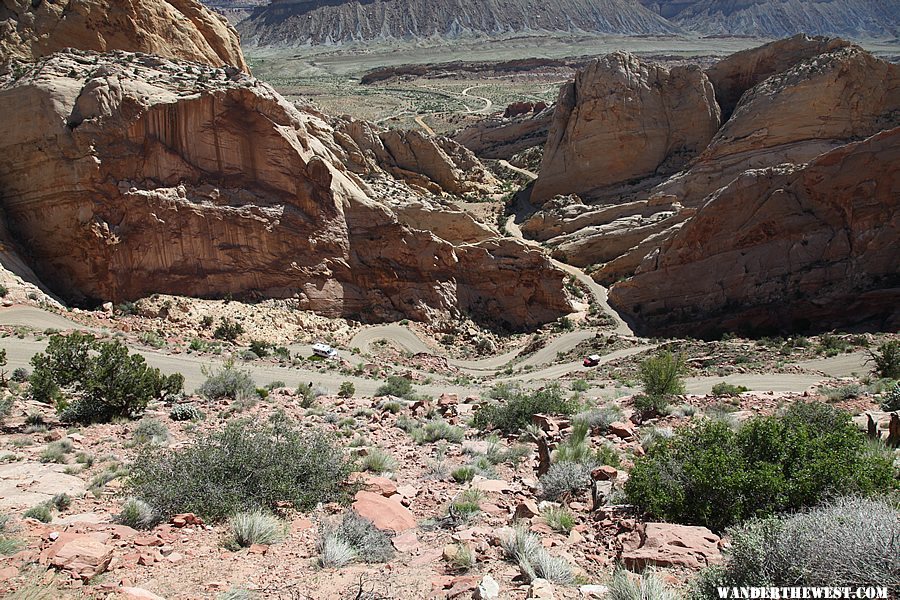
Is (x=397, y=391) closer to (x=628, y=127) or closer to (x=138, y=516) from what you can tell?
(x=138, y=516)

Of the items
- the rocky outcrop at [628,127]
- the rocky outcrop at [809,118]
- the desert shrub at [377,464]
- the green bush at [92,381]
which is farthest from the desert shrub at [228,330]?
the rocky outcrop at [628,127]

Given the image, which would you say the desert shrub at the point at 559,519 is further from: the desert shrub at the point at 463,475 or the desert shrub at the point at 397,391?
the desert shrub at the point at 397,391

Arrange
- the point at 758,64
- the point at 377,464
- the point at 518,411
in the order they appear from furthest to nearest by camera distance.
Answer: the point at 758,64
the point at 518,411
the point at 377,464

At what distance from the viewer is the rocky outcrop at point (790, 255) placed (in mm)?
25672

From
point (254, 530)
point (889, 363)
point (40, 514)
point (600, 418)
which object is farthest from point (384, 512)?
point (889, 363)

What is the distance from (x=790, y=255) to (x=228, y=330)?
27033 mm

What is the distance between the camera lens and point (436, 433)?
11.6 meters

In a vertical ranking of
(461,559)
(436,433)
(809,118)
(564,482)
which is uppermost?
(809,118)

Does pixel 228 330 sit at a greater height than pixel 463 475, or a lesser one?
lesser

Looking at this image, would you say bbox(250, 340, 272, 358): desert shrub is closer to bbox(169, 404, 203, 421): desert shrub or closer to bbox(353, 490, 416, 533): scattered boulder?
bbox(169, 404, 203, 421): desert shrub

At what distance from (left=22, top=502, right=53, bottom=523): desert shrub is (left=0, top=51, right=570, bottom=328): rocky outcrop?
18.9 metres

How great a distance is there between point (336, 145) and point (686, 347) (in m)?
27.0

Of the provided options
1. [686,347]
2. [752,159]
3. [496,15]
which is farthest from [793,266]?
[496,15]

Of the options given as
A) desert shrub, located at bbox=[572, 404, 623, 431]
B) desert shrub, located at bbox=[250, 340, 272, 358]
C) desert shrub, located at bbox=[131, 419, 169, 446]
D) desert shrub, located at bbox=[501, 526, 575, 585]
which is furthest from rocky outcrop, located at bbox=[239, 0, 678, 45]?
desert shrub, located at bbox=[501, 526, 575, 585]
